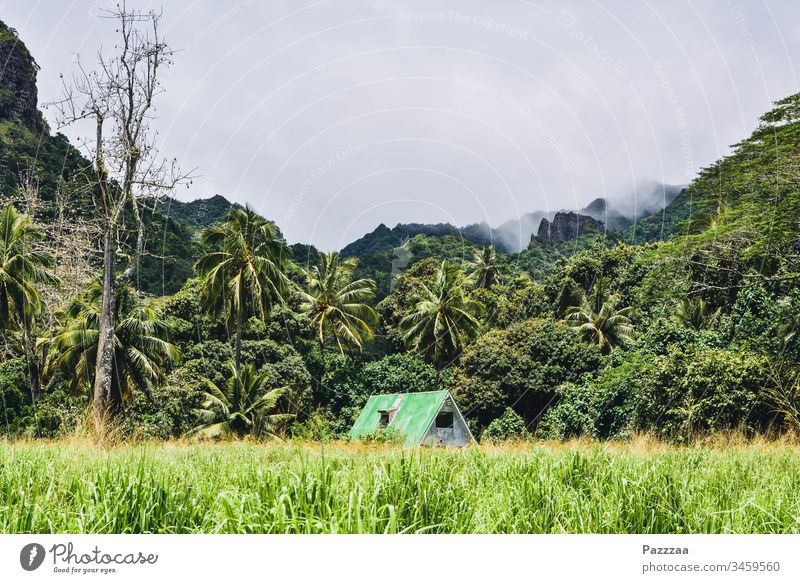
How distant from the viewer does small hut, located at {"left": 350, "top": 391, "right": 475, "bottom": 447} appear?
26.0 m

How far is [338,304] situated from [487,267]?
13515 mm

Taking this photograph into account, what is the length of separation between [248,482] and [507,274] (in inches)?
1810

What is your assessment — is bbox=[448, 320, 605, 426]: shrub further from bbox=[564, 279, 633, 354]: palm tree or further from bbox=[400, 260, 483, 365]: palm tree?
bbox=[400, 260, 483, 365]: palm tree

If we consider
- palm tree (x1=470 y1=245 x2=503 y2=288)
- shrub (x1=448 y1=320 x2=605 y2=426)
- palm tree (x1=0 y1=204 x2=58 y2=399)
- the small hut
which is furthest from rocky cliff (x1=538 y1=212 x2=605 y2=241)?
palm tree (x1=0 y1=204 x2=58 y2=399)

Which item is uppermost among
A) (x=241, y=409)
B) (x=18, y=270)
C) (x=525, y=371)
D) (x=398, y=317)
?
(x=18, y=270)

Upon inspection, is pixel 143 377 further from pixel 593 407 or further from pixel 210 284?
pixel 593 407

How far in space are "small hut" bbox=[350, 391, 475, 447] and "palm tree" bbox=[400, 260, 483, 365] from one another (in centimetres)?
841

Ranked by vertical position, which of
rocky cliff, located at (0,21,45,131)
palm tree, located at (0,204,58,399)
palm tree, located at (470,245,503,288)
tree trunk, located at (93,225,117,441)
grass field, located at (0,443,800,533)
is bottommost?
grass field, located at (0,443,800,533)

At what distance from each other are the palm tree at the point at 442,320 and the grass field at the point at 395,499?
105 ft

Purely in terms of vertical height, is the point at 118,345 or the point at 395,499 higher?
the point at 118,345

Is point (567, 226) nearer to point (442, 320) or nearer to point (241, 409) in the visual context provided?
point (442, 320)

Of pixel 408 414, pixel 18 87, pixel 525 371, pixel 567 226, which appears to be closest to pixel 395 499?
pixel 408 414

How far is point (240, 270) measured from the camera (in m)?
32.5
